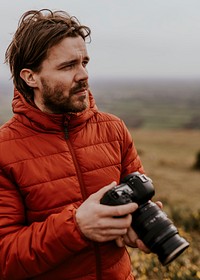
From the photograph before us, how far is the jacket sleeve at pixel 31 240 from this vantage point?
7.16 feet

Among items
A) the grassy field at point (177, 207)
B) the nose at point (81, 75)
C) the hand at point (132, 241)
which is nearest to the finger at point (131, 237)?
the hand at point (132, 241)

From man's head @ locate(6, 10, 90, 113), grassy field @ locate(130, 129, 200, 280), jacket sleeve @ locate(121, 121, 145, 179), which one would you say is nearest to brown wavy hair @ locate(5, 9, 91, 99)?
man's head @ locate(6, 10, 90, 113)

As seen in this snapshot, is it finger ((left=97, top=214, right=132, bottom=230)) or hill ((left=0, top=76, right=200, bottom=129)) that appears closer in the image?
finger ((left=97, top=214, right=132, bottom=230))

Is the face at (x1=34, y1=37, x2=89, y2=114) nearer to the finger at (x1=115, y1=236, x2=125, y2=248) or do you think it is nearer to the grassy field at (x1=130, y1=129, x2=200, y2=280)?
the finger at (x1=115, y1=236, x2=125, y2=248)

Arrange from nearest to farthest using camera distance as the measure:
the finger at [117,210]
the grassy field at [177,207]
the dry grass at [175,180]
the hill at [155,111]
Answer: the finger at [117,210] → the grassy field at [177,207] → the dry grass at [175,180] → the hill at [155,111]

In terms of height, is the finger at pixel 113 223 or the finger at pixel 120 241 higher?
the finger at pixel 113 223

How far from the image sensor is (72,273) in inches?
94.6

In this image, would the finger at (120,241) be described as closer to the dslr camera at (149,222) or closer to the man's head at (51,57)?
the dslr camera at (149,222)

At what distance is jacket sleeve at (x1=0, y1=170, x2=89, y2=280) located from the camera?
218 cm

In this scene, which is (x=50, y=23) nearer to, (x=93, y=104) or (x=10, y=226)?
(x=93, y=104)

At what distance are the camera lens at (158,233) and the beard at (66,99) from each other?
2.35 feet

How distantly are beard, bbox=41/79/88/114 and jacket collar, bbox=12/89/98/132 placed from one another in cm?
6

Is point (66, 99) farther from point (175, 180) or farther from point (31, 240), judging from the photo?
point (175, 180)

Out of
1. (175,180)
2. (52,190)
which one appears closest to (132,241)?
(52,190)
